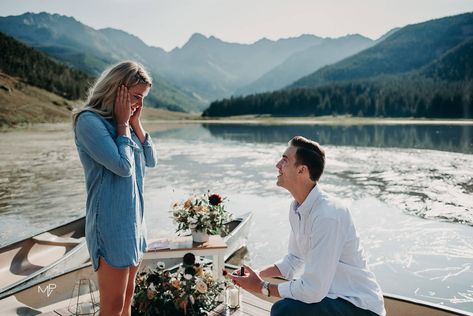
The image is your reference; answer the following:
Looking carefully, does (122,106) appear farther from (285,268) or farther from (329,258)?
(285,268)

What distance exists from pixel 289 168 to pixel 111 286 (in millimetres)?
1831

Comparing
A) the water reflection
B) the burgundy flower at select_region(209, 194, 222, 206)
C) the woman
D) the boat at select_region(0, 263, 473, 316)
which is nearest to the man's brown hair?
the woman

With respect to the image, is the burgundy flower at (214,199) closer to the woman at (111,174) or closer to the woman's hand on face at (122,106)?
the woman at (111,174)

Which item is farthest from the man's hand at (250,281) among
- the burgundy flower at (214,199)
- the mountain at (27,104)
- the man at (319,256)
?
the mountain at (27,104)

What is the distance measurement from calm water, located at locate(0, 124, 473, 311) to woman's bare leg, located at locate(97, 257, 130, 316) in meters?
8.19

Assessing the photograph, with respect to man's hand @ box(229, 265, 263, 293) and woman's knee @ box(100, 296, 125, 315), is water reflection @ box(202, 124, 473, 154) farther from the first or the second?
woman's knee @ box(100, 296, 125, 315)

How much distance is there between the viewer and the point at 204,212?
651 cm

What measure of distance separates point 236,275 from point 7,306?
4726 millimetres

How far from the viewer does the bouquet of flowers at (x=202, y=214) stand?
641 centimetres

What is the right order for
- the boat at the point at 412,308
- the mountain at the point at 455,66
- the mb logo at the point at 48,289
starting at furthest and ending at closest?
the mountain at the point at 455,66, the mb logo at the point at 48,289, the boat at the point at 412,308

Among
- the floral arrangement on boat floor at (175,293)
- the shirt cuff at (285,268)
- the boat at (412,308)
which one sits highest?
the shirt cuff at (285,268)

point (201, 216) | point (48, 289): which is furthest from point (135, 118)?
point (48, 289)

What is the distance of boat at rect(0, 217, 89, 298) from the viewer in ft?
29.7

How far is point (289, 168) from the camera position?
3.70 meters
